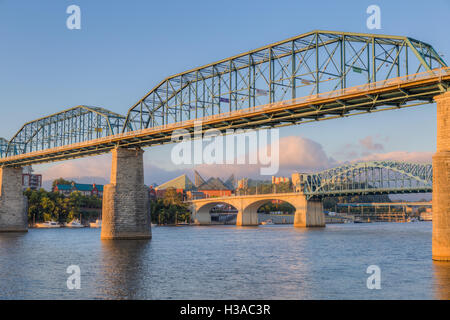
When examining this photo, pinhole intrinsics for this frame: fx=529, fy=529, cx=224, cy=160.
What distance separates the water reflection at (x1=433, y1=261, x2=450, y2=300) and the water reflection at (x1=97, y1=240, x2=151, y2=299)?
58.7ft

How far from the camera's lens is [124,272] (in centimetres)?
4369

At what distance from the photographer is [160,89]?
292 feet

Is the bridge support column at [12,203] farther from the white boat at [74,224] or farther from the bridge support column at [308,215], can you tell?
the bridge support column at [308,215]

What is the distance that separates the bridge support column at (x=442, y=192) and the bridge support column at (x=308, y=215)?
130693 millimetres

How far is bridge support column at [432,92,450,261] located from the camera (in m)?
41.8

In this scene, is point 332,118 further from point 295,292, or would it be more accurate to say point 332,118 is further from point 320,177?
point 320,177

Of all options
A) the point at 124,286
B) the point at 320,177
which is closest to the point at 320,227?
the point at 320,177

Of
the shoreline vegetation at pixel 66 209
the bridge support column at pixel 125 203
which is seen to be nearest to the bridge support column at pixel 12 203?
the shoreline vegetation at pixel 66 209

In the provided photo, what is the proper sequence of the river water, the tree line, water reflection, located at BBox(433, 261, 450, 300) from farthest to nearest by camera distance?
the tree line, the river water, water reflection, located at BBox(433, 261, 450, 300)

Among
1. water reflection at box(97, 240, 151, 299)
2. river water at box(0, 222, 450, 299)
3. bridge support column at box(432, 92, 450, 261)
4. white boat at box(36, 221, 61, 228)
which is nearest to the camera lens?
river water at box(0, 222, 450, 299)

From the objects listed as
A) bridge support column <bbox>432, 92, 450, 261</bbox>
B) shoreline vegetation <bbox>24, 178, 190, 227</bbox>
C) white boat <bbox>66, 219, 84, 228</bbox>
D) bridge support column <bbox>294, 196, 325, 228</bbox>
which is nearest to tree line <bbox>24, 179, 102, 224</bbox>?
shoreline vegetation <bbox>24, 178, 190, 227</bbox>

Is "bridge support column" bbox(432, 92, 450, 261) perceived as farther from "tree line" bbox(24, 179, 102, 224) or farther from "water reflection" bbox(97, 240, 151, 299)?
"tree line" bbox(24, 179, 102, 224)

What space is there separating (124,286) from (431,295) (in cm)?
1986

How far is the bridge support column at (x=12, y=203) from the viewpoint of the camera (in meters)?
117
